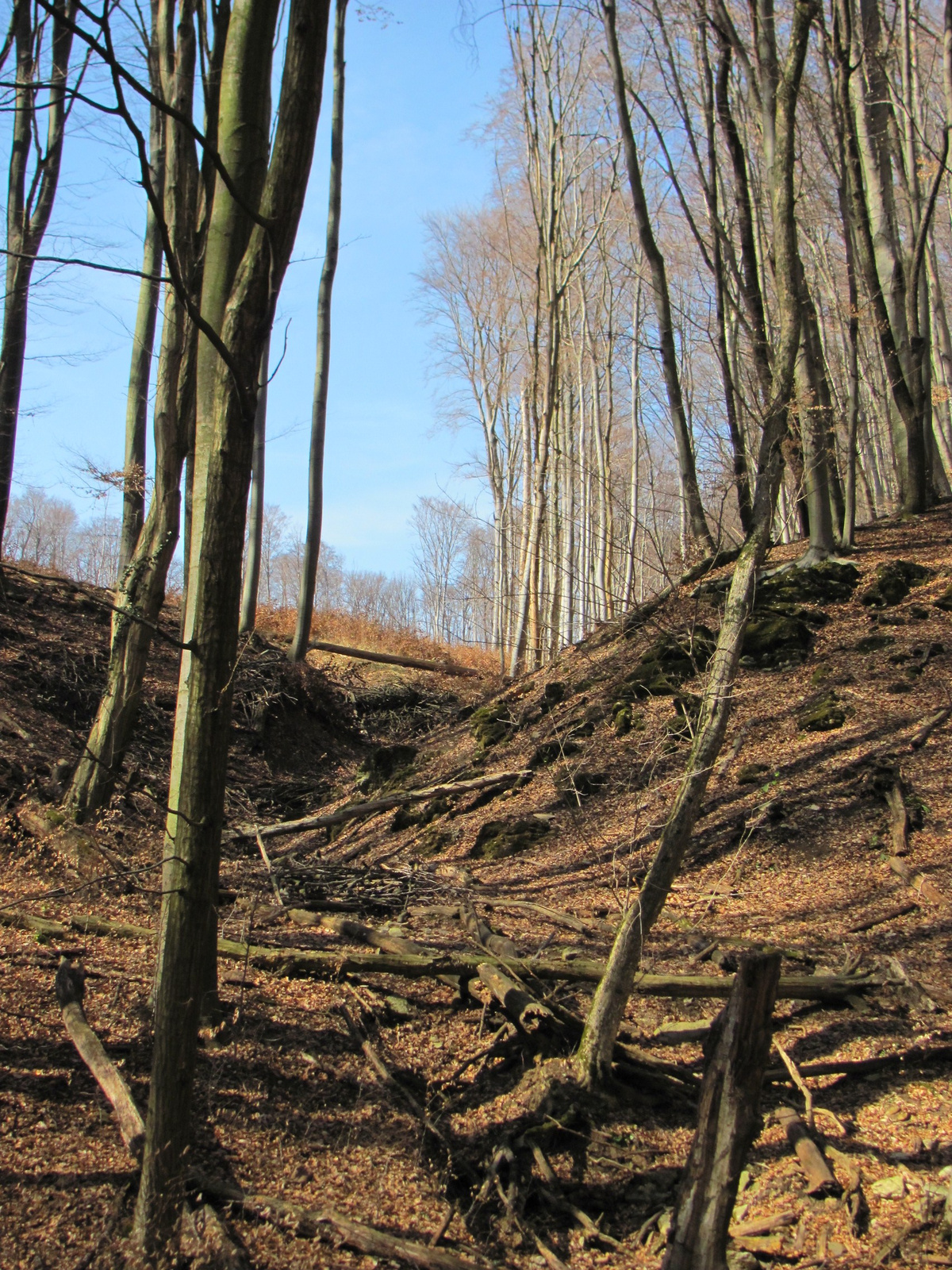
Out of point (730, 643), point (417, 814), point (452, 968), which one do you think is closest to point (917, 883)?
point (730, 643)

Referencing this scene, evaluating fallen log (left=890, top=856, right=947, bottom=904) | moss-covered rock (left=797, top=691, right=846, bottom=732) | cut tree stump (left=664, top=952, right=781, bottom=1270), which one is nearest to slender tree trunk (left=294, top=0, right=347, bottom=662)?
moss-covered rock (left=797, top=691, right=846, bottom=732)

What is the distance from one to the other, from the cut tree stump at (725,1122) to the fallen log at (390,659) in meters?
12.1

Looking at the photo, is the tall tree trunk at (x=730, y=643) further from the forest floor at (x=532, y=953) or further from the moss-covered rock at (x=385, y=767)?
the moss-covered rock at (x=385, y=767)

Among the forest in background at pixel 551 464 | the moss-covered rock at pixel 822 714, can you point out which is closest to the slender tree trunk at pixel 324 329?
the forest in background at pixel 551 464

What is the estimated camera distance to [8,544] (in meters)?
16.8

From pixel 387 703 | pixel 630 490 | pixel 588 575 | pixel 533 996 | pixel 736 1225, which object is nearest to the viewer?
pixel 736 1225

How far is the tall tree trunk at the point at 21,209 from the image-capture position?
33.4 feet

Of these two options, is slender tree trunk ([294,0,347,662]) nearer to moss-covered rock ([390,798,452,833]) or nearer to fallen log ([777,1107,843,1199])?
moss-covered rock ([390,798,452,833])

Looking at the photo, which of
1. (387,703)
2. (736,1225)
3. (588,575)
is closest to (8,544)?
(387,703)

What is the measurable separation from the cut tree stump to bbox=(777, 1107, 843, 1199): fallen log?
29.6 inches

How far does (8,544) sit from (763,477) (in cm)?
1653

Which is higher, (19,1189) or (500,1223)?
(19,1189)

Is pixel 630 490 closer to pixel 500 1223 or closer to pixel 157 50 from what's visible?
pixel 157 50

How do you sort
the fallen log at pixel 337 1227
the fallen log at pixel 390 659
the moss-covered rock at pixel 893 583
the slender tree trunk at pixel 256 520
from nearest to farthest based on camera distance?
1. the fallen log at pixel 337 1227
2. the moss-covered rock at pixel 893 583
3. the slender tree trunk at pixel 256 520
4. the fallen log at pixel 390 659
